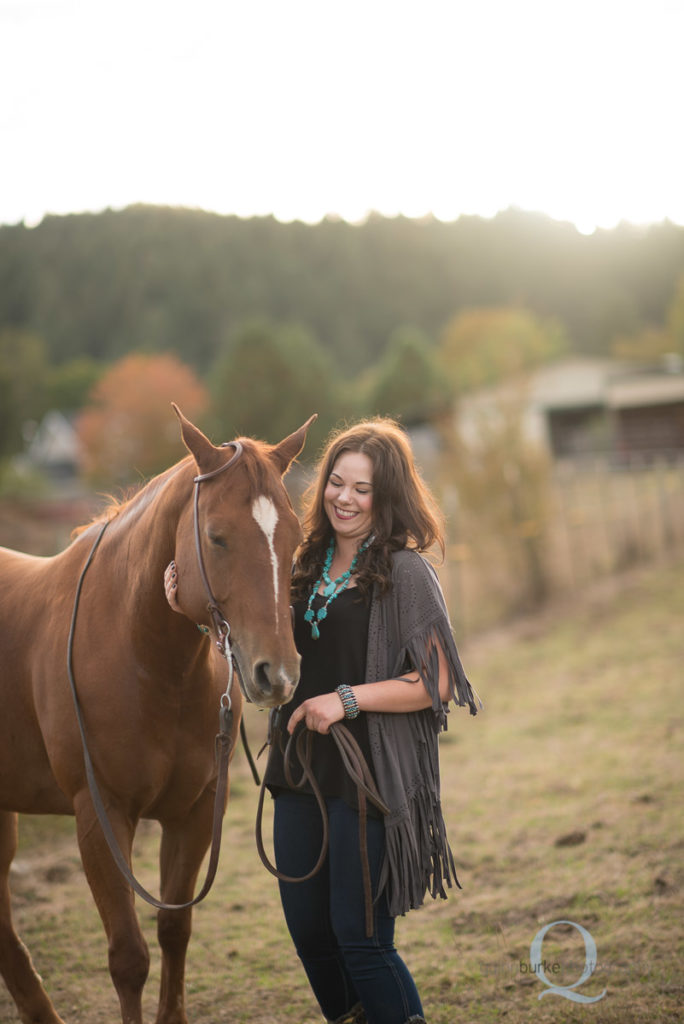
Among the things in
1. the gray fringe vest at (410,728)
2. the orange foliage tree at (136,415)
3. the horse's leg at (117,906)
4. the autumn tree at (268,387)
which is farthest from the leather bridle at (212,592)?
the orange foliage tree at (136,415)

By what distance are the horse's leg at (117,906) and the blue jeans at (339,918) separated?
481 mm

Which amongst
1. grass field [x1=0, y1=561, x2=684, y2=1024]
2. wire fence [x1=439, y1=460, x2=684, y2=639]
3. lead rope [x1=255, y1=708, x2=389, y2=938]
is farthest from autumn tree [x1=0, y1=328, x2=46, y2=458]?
lead rope [x1=255, y1=708, x2=389, y2=938]

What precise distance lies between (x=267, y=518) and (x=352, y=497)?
0.31 metres

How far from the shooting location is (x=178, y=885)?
276cm

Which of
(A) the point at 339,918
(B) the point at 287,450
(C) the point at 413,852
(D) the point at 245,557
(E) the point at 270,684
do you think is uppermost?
(B) the point at 287,450

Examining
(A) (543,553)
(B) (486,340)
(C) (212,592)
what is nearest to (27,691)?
(C) (212,592)

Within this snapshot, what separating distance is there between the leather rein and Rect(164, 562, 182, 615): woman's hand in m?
0.17

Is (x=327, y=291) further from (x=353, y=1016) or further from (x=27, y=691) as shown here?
(x=353, y=1016)

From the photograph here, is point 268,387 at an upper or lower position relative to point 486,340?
lower

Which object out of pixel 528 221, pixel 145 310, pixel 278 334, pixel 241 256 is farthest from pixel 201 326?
pixel 528 221

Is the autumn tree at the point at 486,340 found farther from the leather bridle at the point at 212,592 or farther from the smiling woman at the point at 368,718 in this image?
the leather bridle at the point at 212,592

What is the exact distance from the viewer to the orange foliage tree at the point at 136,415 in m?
44.8

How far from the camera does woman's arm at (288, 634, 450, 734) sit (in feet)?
7.09

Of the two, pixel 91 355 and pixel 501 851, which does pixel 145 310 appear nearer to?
pixel 91 355
